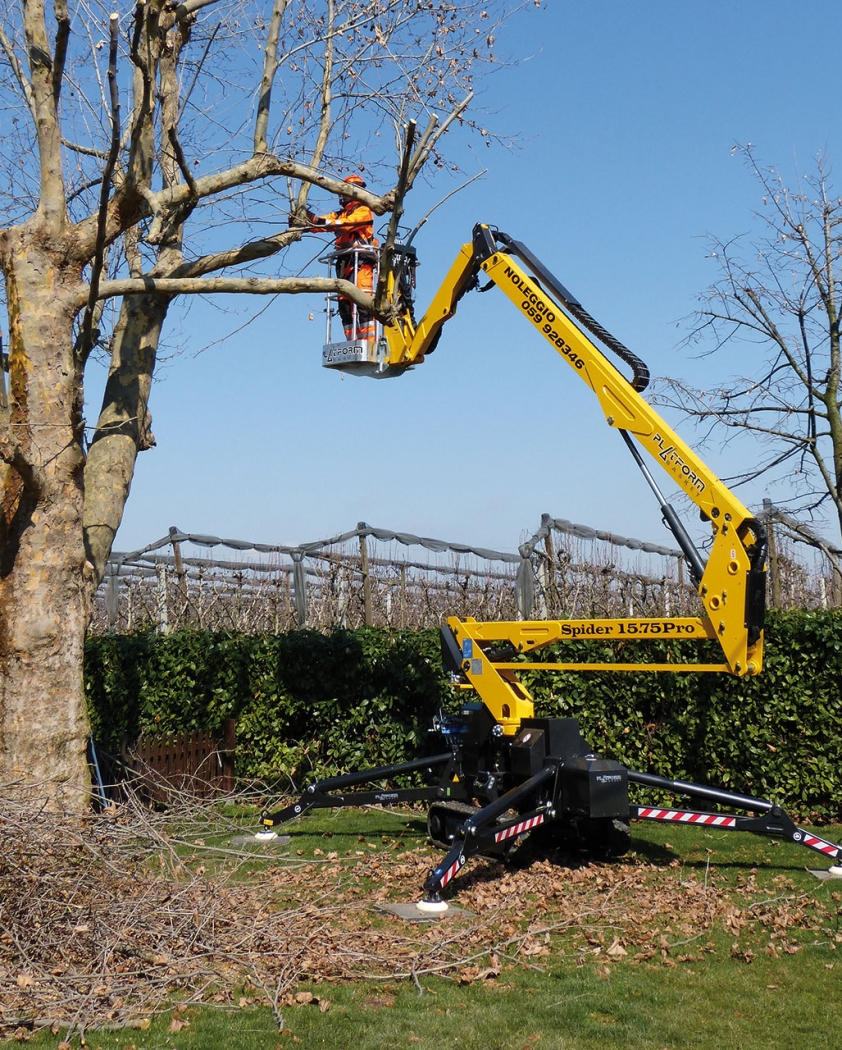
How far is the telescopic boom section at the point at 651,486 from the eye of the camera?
8023mm

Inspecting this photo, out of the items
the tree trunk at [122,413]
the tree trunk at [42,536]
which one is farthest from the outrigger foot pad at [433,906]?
the tree trunk at [122,413]

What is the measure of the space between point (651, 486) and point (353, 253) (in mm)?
4172

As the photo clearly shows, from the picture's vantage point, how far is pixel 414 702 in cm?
1266

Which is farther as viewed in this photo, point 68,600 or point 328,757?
point 328,757

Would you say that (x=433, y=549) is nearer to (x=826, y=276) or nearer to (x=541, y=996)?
(x=826, y=276)

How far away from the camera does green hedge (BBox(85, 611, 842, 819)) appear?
10969 millimetres

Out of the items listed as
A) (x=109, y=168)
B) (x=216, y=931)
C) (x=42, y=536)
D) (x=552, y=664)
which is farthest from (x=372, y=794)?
(x=109, y=168)

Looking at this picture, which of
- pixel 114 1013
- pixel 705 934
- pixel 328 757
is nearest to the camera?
pixel 114 1013

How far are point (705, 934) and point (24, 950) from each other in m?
4.31

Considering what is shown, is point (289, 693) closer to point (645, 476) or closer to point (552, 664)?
point (552, 664)

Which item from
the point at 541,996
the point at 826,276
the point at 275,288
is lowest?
the point at 541,996

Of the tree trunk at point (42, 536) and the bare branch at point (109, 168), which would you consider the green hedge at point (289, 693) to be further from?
the bare branch at point (109, 168)

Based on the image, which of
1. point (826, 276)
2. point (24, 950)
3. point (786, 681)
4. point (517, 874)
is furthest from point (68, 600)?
point (826, 276)

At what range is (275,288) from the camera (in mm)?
9688
